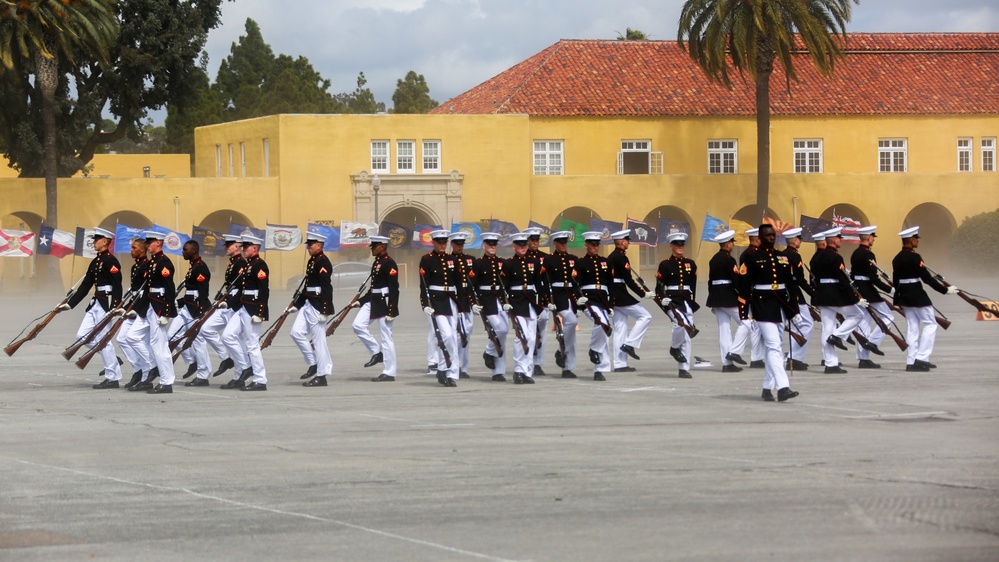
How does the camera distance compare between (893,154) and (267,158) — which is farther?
(893,154)

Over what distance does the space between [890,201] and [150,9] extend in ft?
101

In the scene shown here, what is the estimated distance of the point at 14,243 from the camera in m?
44.2

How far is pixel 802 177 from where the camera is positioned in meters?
52.7

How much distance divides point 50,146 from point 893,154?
33968 millimetres

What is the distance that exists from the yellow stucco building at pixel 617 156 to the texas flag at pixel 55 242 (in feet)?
15.6

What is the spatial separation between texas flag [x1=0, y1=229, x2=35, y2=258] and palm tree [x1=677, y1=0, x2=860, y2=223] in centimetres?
2367

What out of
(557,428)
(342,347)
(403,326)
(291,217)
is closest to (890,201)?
(291,217)

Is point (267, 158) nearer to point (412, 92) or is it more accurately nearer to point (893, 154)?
point (893, 154)

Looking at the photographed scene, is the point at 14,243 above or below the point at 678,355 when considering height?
above

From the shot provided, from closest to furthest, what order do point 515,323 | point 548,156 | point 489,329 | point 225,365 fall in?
point 515,323, point 489,329, point 225,365, point 548,156

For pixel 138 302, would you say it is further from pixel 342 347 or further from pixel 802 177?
pixel 802 177

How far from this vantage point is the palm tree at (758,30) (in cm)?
4481

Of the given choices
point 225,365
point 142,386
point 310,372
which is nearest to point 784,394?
point 310,372

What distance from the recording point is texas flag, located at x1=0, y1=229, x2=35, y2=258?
145 feet
